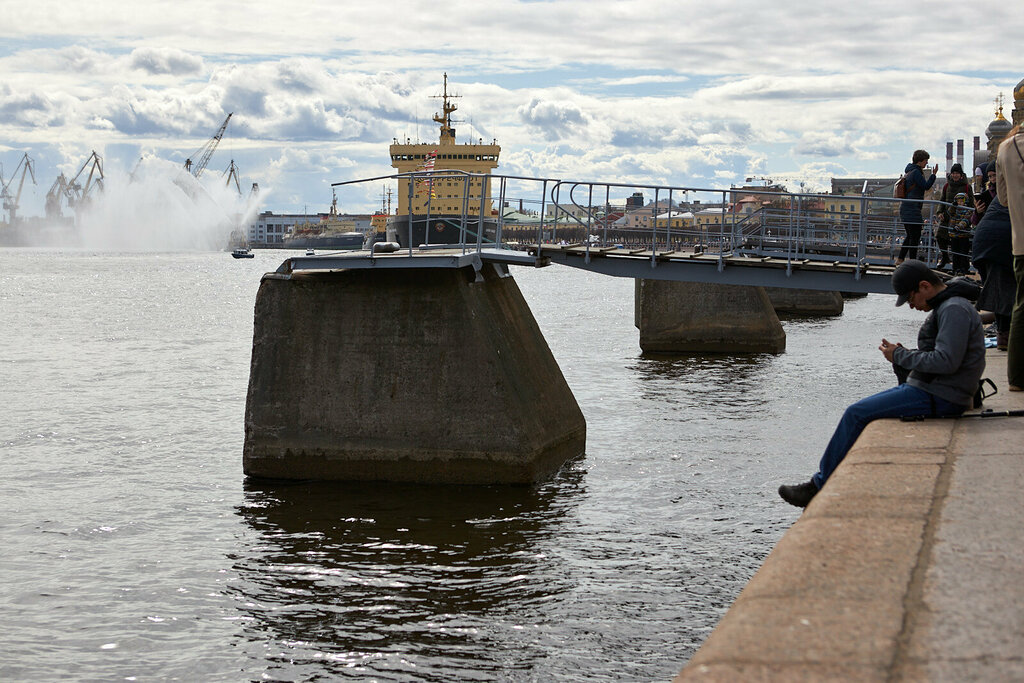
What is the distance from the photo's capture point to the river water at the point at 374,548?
10617 mm

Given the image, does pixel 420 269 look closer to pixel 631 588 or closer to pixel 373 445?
pixel 373 445

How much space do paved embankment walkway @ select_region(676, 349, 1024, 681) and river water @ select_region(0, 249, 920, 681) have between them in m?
4.38

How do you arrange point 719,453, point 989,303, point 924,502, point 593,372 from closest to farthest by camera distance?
point 924,502, point 989,303, point 719,453, point 593,372

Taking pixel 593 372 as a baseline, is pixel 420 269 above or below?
above

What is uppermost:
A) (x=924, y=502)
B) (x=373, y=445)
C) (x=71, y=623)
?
(x=924, y=502)

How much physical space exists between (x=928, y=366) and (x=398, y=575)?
6.76 metres

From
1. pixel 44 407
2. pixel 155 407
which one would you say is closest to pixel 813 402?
pixel 155 407

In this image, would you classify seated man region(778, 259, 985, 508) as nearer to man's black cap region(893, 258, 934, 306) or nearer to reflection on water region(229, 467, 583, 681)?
man's black cap region(893, 258, 934, 306)

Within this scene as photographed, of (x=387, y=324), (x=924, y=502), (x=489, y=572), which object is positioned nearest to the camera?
(x=924, y=502)

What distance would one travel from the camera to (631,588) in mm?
12156

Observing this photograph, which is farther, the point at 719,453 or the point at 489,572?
the point at 719,453

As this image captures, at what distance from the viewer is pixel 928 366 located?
26.6 ft

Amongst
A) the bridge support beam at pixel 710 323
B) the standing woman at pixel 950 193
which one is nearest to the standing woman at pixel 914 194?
the standing woman at pixel 950 193

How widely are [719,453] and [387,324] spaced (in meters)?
6.56
